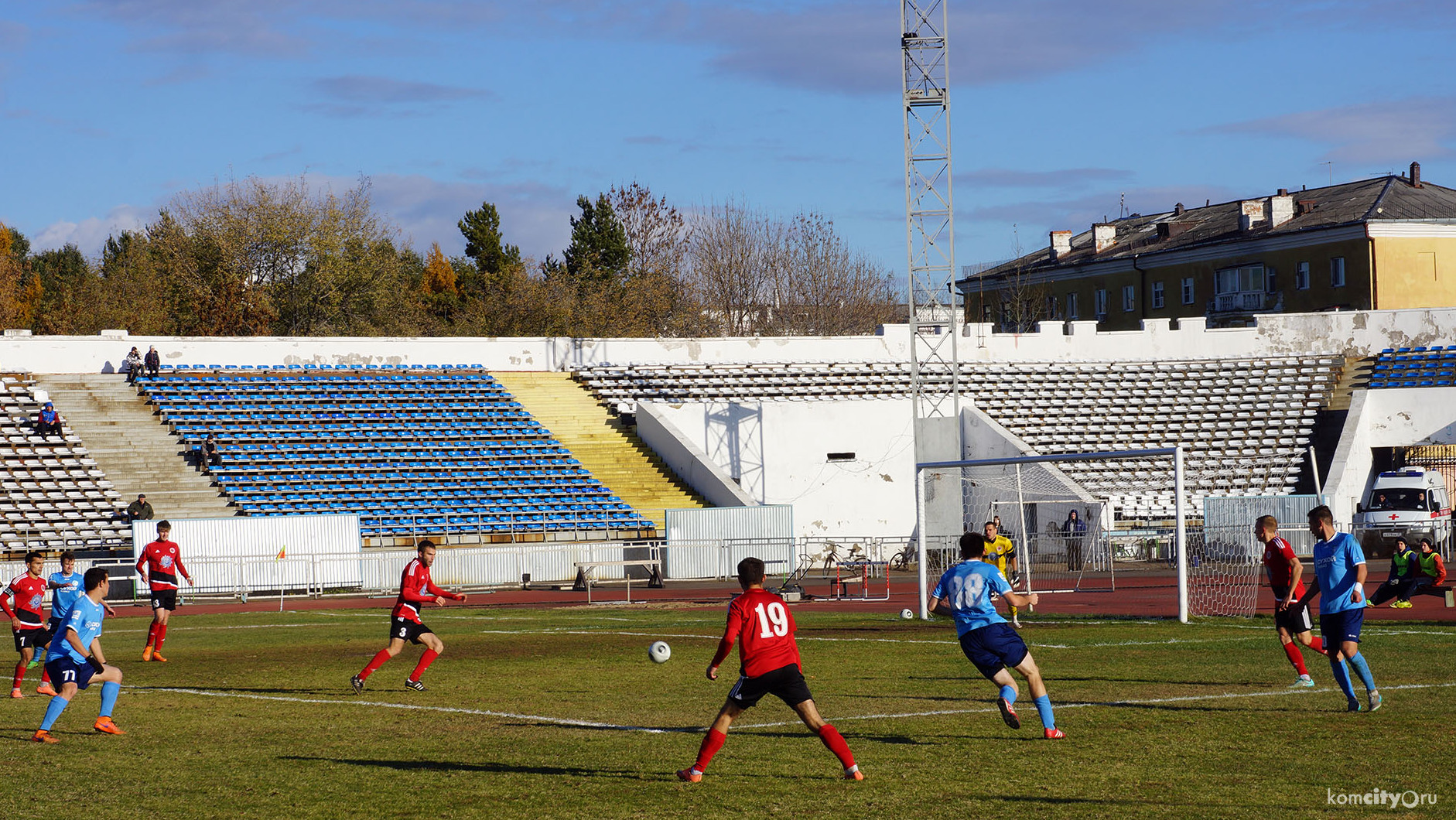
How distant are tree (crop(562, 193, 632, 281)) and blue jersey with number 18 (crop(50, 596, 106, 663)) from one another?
6542 centimetres

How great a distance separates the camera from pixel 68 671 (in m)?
12.4

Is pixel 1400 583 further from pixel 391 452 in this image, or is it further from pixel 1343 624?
pixel 391 452

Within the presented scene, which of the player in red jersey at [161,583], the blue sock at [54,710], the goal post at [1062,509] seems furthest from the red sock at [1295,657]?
the player in red jersey at [161,583]

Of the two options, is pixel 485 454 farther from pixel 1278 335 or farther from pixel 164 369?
pixel 1278 335

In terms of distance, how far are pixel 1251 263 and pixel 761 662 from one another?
61.9m

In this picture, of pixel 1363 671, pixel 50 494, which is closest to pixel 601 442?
pixel 50 494

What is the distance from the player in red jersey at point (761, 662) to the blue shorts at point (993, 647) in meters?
2.04

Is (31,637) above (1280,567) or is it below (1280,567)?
below

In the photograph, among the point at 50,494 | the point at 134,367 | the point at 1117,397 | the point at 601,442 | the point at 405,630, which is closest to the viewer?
the point at 405,630

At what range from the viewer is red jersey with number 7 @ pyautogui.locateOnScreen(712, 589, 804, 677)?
962 centimetres

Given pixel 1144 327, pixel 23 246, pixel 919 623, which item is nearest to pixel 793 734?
pixel 919 623

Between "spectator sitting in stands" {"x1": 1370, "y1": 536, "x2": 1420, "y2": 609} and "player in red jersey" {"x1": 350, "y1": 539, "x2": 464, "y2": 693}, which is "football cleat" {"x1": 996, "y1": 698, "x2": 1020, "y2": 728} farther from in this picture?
"spectator sitting in stands" {"x1": 1370, "y1": 536, "x2": 1420, "y2": 609}

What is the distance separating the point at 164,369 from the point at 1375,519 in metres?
35.4

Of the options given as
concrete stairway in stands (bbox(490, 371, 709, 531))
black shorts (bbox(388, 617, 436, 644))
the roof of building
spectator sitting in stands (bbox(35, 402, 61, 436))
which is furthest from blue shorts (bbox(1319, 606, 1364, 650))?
the roof of building
